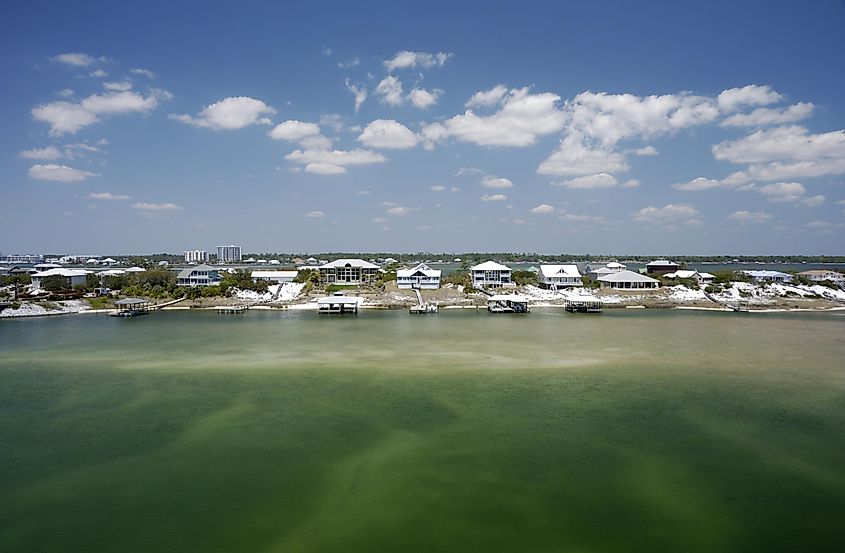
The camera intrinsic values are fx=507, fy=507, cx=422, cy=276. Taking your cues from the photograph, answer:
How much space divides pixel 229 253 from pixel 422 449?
13876 centimetres

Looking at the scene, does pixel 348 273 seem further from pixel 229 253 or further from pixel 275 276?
pixel 229 253

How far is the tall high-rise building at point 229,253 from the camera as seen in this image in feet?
458

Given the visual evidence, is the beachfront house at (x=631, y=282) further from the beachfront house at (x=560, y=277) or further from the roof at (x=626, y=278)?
the beachfront house at (x=560, y=277)

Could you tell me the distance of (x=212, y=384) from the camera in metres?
19.9

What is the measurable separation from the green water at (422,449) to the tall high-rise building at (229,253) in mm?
118636

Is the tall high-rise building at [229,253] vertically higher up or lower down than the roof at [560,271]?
higher up

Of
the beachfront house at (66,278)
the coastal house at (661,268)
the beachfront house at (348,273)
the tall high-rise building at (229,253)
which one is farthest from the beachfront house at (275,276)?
the tall high-rise building at (229,253)

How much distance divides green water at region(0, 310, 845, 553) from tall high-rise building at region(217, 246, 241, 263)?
11864cm

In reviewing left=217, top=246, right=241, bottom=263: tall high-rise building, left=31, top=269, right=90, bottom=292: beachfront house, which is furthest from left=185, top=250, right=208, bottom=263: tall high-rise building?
left=31, top=269, right=90, bottom=292: beachfront house

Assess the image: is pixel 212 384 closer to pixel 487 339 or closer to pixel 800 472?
pixel 487 339

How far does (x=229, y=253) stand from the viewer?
5556 inches

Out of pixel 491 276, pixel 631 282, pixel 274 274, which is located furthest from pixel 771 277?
Result: pixel 274 274

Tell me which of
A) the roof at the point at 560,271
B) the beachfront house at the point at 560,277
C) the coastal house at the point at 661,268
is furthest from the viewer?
the coastal house at the point at 661,268

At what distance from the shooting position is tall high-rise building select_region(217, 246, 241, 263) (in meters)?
140
